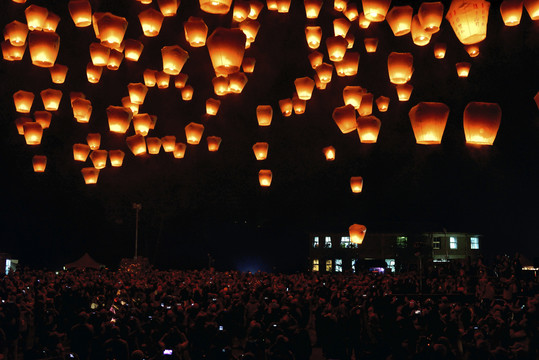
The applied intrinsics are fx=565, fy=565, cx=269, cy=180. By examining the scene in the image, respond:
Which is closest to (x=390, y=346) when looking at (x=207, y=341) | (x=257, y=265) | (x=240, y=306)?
(x=207, y=341)

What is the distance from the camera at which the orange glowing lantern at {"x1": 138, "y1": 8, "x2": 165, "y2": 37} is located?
41.0 feet

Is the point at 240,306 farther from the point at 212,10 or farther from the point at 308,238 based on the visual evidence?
the point at 308,238

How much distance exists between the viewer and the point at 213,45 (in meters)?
9.82

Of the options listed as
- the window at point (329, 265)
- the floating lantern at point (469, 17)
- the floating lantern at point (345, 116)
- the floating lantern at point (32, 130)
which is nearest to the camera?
the floating lantern at point (469, 17)

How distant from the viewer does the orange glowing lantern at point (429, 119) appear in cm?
942

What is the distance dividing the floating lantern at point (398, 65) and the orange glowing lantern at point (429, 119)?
3.33 m

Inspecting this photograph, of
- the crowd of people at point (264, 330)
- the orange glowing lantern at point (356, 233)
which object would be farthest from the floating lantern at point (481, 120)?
the orange glowing lantern at point (356, 233)

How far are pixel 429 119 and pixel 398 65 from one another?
3.63 m

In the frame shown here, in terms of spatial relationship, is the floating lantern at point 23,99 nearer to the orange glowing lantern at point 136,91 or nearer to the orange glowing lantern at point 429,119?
the orange glowing lantern at point 136,91

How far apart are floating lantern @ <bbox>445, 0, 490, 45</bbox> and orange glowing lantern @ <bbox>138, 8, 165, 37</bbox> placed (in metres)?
6.39

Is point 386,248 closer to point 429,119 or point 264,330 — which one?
point 429,119

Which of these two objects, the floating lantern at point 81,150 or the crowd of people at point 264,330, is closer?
the crowd of people at point 264,330

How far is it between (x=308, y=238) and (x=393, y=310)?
3878 centimetres

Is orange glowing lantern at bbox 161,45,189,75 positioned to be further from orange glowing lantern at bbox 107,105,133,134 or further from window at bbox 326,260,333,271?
window at bbox 326,260,333,271
